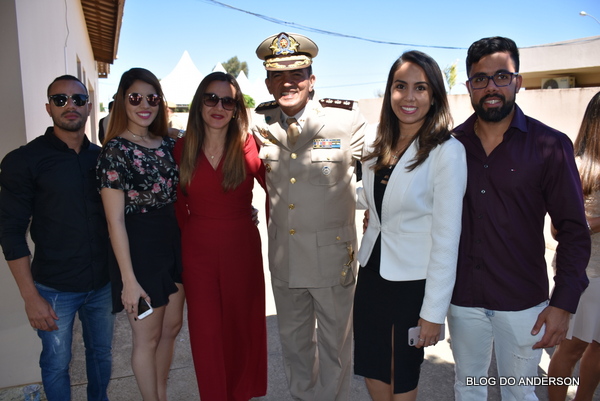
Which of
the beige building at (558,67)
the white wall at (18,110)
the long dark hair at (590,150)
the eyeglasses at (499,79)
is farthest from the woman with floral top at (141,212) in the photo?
the beige building at (558,67)

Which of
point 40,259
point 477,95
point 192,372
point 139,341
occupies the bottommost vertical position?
point 192,372

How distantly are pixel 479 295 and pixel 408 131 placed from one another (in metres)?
0.82

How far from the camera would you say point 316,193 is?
2.46 meters

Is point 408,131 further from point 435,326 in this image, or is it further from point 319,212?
point 435,326

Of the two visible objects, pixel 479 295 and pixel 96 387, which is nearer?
pixel 479 295

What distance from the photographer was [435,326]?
1.89 meters

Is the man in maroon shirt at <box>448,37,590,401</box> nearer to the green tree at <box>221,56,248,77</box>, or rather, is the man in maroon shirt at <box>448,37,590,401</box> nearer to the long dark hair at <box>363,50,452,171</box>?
the long dark hair at <box>363,50,452,171</box>

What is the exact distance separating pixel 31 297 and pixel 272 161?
1.44m

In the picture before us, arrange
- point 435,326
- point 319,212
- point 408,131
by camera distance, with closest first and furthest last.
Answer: point 435,326, point 408,131, point 319,212

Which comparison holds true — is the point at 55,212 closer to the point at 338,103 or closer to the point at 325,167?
the point at 325,167

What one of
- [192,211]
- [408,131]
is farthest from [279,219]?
[408,131]

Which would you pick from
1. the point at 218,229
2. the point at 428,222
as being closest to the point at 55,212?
the point at 218,229

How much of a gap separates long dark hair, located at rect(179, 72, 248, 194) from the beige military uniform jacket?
173mm

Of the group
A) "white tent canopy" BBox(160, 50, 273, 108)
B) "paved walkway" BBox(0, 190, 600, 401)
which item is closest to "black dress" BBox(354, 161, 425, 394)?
"paved walkway" BBox(0, 190, 600, 401)
